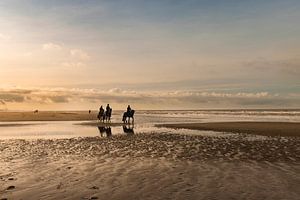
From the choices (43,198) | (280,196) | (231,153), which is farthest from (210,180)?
(231,153)

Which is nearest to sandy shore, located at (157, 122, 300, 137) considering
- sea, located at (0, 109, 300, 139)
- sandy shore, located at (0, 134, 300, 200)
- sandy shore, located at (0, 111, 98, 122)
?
sea, located at (0, 109, 300, 139)

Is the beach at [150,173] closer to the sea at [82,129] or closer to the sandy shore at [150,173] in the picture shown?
the sandy shore at [150,173]

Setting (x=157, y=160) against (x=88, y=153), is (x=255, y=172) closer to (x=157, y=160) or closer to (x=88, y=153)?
(x=157, y=160)

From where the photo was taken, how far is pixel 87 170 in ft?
47.8

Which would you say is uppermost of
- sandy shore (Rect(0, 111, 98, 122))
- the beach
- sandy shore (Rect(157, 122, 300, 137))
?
sandy shore (Rect(0, 111, 98, 122))

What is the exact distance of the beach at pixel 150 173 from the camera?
10.7 m

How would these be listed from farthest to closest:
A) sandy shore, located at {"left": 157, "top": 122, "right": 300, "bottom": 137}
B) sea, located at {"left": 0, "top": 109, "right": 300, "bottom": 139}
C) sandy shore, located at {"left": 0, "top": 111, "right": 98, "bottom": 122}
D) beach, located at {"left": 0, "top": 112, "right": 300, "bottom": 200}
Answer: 1. sandy shore, located at {"left": 0, "top": 111, "right": 98, "bottom": 122}
2. sandy shore, located at {"left": 157, "top": 122, "right": 300, "bottom": 137}
3. sea, located at {"left": 0, "top": 109, "right": 300, "bottom": 139}
4. beach, located at {"left": 0, "top": 112, "right": 300, "bottom": 200}

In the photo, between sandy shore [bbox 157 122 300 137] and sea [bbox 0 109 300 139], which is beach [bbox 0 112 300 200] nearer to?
sea [bbox 0 109 300 139]

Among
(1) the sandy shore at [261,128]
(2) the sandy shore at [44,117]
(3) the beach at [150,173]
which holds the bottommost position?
(3) the beach at [150,173]

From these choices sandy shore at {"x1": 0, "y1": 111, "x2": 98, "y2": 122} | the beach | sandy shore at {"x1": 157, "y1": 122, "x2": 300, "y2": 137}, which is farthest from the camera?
sandy shore at {"x1": 0, "y1": 111, "x2": 98, "y2": 122}

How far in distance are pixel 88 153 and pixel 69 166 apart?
14.2 ft

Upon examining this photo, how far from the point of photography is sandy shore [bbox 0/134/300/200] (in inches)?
422

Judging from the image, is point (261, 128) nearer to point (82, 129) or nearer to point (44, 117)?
point (82, 129)

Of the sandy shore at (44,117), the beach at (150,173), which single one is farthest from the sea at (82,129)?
the beach at (150,173)
